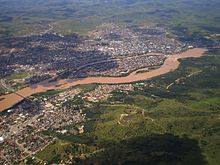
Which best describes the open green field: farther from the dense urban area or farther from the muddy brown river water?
the muddy brown river water

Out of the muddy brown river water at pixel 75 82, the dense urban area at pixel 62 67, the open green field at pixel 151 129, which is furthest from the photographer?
the muddy brown river water at pixel 75 82

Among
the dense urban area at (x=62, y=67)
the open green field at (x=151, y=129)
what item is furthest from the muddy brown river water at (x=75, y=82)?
the open green field at (x=151, y=129)

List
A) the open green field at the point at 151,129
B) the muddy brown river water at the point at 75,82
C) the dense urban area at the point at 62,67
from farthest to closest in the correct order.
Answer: the muddy brown river water at the point at 75,82 < the dense urban area at the point at 62,67 < the open green field at the point at 151,129

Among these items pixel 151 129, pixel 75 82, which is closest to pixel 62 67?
pixel 75 82

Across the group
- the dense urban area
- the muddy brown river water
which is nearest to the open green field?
the dense urban area

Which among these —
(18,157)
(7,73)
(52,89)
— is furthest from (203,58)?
(18,157)

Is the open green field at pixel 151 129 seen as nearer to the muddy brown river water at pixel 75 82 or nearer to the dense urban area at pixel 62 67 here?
the dense urban area at pixel 62 67

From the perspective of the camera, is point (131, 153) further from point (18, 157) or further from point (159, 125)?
point (18, 157)

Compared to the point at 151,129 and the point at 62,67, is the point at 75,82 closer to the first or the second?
the point at 62,67

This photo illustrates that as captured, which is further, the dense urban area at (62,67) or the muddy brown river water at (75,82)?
the muddy brown river water at (75,82)
